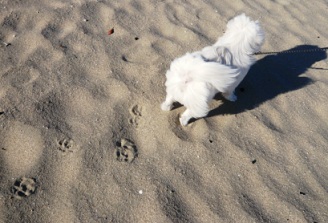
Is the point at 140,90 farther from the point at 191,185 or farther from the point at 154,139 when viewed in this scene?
the point at 191,185

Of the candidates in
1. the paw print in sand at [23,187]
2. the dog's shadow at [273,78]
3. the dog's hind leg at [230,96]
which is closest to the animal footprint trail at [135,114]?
the dog's shadow at [273,78]

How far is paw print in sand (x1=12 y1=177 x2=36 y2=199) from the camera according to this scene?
2385mm

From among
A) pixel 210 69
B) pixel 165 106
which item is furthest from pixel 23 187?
pixel 210 69

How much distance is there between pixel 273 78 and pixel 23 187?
2.91m

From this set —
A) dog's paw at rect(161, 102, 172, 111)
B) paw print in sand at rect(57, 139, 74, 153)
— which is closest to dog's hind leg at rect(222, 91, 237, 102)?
dog's paw at rect(161, 102, 172, 111)

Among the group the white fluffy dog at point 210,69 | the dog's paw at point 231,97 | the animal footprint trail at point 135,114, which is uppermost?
the white fluffy dog at point 210,69

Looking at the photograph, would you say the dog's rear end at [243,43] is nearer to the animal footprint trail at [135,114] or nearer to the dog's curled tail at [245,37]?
the dog's curled tail at [245,37]

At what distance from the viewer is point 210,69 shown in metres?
2.39

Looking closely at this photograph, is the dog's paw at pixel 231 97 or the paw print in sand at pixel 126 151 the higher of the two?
the dog's paw at pixel 231 97

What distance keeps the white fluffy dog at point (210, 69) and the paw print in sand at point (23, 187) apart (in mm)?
1337

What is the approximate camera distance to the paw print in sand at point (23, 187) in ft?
7.82

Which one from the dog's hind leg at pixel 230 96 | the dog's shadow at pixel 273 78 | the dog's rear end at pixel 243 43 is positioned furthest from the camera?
the dog's shadow at pixel 273 78

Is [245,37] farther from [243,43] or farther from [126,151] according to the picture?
[126,151]

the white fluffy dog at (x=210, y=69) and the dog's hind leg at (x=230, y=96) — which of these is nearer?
the white fluffy dog at (x=210, y=69)
